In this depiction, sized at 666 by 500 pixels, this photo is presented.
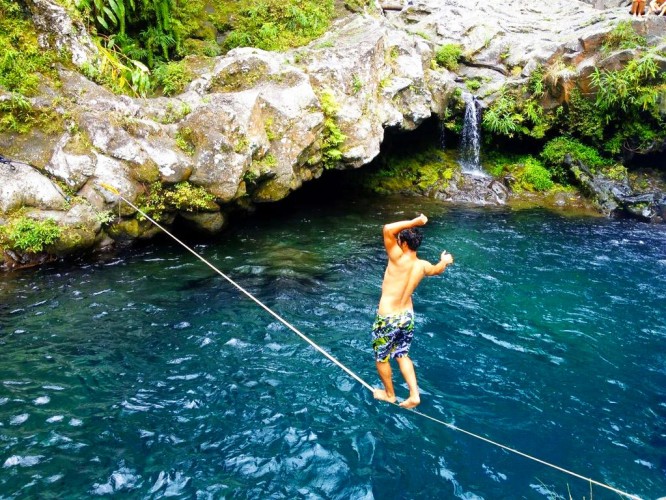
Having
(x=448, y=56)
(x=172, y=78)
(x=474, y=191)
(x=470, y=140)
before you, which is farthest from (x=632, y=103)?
(x=172, y=78)

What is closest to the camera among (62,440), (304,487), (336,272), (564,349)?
(304,487)

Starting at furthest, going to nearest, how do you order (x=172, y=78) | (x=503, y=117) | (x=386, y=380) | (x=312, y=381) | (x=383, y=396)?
(x=503, y=117)
(x=172, y=78)
(x=312, y=381)
(x=383, y=396)
(x=386, y=380)

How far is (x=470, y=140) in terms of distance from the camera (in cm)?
1911

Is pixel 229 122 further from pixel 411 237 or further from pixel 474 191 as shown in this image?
pixel 474 191

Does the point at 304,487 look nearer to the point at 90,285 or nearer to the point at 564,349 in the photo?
the point at 564,349

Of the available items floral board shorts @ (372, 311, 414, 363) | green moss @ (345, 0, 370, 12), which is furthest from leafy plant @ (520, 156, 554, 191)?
floral board shorts @ (372, 311, 414, 363)

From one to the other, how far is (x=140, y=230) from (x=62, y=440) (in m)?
6.16

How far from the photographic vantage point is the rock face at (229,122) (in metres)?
9.80

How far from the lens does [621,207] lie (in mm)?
→ 16469

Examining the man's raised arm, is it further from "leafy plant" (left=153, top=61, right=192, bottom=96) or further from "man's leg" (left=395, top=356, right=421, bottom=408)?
"leafy plant" (left=153, top=61, right=192, bottom=96)

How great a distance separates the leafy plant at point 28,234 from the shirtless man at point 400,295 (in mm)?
7361

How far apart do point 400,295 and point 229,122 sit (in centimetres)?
742

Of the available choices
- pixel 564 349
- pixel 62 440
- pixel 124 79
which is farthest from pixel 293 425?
pixel 124 79

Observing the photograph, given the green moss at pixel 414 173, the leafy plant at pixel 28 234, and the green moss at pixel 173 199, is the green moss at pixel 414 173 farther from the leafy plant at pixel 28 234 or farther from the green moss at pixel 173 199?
the leafy plant at pixel 28 234
